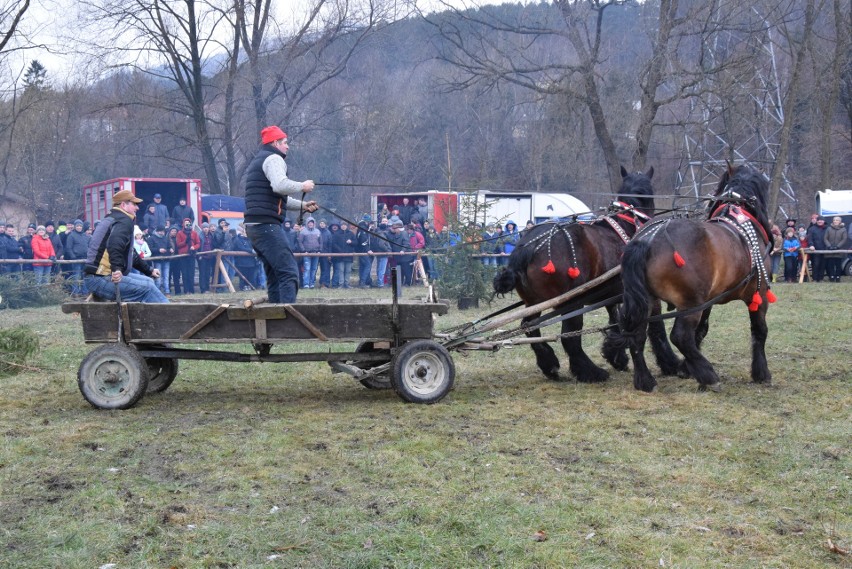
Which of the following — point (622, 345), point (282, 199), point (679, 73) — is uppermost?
point (679, 73)

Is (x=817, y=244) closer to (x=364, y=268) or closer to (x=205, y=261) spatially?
(x=364, y=268)

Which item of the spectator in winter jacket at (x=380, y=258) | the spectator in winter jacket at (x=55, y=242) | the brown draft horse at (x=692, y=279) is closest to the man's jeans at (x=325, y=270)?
the spectator in winter jacket at (x=380, y=258)

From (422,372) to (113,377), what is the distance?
269cm

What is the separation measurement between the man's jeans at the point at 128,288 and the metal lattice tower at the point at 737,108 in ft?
47.2

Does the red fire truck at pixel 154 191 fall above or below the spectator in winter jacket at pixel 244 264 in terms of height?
above

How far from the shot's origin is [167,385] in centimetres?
869

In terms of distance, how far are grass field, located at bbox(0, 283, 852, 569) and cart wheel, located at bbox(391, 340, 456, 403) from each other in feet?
0.57

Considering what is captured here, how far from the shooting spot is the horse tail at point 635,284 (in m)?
8.40

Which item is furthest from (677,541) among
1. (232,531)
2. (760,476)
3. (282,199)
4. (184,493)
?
(282,199)

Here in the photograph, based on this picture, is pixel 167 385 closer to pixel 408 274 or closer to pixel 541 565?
pixel 541 565

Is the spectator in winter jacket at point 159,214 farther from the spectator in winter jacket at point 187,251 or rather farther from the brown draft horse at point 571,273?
the brown draft horse at point 571,273

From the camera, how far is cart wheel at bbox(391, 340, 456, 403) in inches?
307

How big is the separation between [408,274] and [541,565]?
20176mm

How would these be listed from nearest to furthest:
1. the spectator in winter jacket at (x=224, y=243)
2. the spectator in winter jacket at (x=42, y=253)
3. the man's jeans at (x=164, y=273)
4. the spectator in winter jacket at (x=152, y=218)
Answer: the spectator in winter jacket at (x=42, y=253) → the man's jeans at (x=164, y=273) → the spectator in winter jacket at (x=224, y=243) → the spectator in winter jacket at (x=152, y=218)
